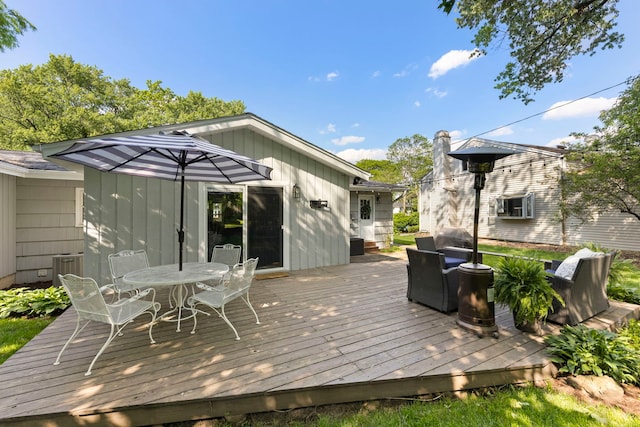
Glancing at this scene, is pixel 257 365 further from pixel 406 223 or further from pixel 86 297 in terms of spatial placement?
pixel 406 223

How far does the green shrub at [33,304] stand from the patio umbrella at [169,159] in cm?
242

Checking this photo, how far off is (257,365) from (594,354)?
3326 mm

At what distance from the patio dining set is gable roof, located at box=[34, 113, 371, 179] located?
2088 mm

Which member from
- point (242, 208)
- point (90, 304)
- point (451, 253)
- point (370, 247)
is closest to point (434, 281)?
point (451, 253)

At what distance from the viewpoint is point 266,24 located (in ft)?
32.1

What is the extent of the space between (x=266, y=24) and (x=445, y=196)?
11862 millimetres

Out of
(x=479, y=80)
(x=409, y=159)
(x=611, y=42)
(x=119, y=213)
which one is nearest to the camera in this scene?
(x=119, y=213)

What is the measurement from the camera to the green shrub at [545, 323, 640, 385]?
2486mm

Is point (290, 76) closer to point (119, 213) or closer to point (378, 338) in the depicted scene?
point (119, 213)

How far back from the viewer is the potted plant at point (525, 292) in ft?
9.46

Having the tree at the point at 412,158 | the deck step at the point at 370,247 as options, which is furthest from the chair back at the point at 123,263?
the tree at the point at 412,158

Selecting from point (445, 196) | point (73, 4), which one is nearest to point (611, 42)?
point (445, 196)

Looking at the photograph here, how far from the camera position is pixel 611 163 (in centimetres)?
788

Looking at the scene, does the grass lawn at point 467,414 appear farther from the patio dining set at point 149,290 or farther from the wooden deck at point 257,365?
the patio dining set at point 149,290
